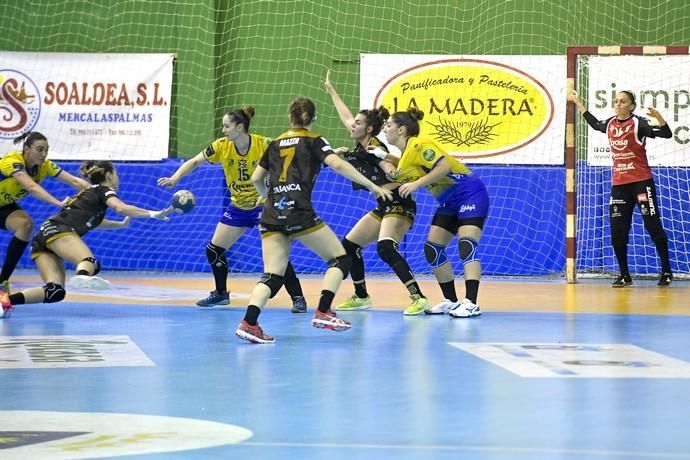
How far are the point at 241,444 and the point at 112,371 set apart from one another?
2.50m

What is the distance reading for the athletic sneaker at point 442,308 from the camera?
1133cm

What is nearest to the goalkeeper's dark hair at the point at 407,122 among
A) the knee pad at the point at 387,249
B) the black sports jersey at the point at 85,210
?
the knee pad at the point at 387,249

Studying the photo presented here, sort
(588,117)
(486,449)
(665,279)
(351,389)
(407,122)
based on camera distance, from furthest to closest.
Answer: (665,279)
(588,117)
(407,122)
(351,389)
(486,449)

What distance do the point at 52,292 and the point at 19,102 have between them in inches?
272

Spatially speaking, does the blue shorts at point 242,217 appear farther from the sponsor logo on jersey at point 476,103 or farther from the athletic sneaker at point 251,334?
the sponsor logo on jersey at point 476,103

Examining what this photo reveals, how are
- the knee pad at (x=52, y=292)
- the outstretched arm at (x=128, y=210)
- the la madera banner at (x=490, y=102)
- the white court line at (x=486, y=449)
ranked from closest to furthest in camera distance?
the white court line at (x=486, y=449)
the knee pad at (x=52, y=292)
the outstretched arm at (x=128, y=210)
the la madera banner at (x=490, y=102)

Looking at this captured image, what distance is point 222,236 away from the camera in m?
12.1

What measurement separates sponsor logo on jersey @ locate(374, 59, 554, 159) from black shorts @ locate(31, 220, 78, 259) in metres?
6.54

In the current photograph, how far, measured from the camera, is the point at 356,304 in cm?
1196

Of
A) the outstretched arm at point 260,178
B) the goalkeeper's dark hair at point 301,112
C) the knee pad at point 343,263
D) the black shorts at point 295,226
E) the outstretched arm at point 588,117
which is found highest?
the outstretched arm at point 588,117

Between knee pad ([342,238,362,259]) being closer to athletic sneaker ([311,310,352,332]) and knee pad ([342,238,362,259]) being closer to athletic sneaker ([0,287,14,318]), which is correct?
athletic sneaker ([311,310,352,332])

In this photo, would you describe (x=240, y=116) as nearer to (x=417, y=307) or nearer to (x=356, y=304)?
(x=356, y=304)

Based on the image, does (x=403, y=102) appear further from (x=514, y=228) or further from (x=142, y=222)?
(x=142, y=222)

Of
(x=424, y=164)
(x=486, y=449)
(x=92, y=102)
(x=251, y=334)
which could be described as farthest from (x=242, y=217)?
(x=486, y=449)
